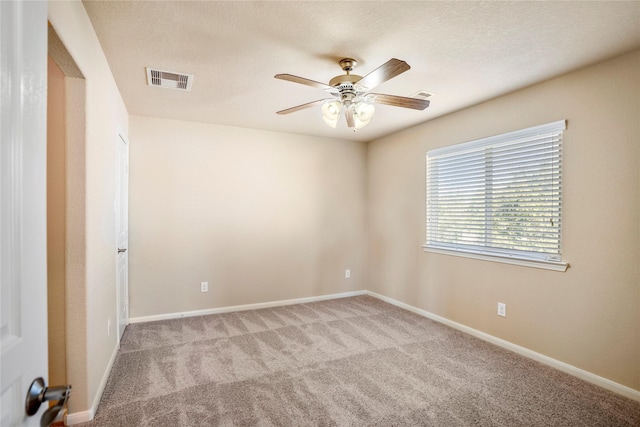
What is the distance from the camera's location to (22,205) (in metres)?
0.68

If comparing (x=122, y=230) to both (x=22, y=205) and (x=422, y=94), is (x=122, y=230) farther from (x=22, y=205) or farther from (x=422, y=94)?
(x=422, y=94)

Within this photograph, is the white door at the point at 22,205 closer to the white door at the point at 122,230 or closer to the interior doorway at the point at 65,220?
the interior doorway at the point at 65,220

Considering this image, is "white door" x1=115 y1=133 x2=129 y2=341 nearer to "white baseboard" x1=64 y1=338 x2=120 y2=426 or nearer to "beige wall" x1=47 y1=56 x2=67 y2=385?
"white baseboard" x1=64 y1=338 x2=120 y2=426

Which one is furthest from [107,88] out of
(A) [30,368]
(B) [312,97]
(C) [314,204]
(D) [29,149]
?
(C) [314,204]

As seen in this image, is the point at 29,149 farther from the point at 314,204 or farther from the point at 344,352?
the point at 314,204

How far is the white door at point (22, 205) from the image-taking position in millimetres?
618

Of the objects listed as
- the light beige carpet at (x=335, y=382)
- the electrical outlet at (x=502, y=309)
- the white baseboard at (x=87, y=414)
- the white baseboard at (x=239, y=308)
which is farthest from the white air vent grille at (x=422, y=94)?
the white baseboard at (x=87, y=414)

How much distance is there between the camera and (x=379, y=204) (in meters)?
5.01

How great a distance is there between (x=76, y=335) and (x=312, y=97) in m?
2.63

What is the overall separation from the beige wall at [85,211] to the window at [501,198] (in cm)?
338

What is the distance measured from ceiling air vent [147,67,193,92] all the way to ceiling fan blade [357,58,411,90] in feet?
4.98

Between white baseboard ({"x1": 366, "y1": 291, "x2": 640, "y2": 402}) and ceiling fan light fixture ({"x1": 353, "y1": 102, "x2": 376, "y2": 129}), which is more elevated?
ceiling fan light fixture ({"x1": 353, "y1": 102, "x2": 376, "y2": 129})

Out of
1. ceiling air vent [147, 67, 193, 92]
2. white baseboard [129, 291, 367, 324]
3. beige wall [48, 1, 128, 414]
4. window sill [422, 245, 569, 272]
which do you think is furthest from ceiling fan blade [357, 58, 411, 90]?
white baseboard [129, 291, 367, 324]

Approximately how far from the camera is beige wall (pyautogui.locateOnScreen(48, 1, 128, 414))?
191cm
